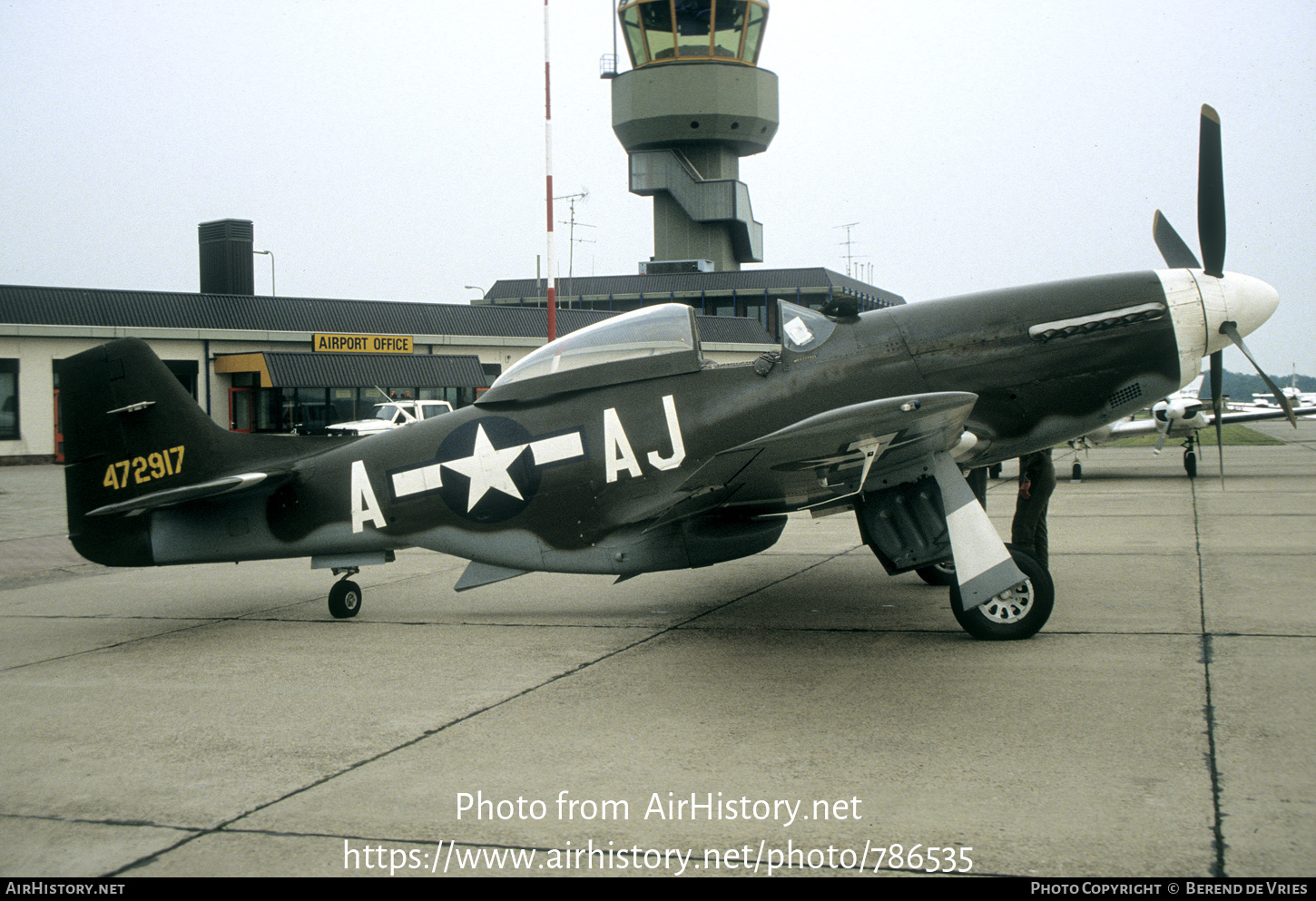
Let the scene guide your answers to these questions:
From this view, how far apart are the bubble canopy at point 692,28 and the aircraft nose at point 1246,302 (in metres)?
49.1

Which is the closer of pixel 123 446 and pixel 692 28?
pixel 123 446

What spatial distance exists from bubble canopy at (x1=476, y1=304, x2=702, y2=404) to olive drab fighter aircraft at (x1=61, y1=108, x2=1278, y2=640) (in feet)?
0.05

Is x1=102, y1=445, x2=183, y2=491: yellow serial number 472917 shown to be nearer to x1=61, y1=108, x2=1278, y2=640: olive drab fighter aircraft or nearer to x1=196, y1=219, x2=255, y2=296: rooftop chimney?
x1=61, y1=108, x2=1278, y2=640: olive drab fighter aircraft

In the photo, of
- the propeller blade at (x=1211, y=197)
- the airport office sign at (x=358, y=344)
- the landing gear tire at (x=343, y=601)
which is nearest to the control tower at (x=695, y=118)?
the airport office sign at (x=358, y=344)

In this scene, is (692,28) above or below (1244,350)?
above

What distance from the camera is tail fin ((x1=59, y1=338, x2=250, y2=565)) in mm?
7875

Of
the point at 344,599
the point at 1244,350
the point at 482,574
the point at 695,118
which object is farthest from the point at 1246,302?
the point at 695,118

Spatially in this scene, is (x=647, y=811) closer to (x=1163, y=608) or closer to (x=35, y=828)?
(x=35, y=828)

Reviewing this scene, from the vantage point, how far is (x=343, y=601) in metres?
7.96

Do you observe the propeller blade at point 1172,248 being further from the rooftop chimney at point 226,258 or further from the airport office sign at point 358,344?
the rooftop chimney at point 226,258

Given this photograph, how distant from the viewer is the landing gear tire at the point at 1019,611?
6355 millimetres

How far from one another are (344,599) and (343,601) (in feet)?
0.05

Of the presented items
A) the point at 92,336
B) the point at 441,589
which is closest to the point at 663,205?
the point at 92,336

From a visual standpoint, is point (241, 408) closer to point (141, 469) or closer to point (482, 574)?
point (141, 469)
